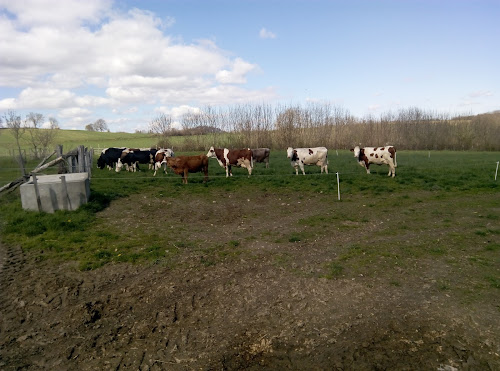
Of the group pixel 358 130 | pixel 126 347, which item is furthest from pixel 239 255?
pixel 358 130

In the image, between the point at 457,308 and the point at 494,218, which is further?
the point at 494,218

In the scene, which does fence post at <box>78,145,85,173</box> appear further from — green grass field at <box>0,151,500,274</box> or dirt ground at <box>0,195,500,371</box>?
dirt ground at <box>0,195,500,371</box>

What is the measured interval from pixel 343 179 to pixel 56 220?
11.9 metres

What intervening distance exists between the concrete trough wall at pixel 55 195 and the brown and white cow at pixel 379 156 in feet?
44.4

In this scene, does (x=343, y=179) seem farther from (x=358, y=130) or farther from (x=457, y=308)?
(x=358, y=130)

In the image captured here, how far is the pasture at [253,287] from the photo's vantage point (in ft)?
14.3

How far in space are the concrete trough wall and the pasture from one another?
356mm

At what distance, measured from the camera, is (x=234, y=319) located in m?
5.09

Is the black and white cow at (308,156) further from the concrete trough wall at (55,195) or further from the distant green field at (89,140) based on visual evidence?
the distant green field at (89,140)

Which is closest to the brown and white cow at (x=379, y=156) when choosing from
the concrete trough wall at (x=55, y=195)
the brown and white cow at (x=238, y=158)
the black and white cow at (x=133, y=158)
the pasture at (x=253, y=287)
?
the brown and white cow at (x=238, y=158)

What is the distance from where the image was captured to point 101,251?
7.55 metres

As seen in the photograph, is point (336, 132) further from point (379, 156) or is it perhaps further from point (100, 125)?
point (100, 125)

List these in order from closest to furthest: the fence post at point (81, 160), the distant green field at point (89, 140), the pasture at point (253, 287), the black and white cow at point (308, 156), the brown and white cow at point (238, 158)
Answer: the pasture at point (253, 287) → the fence post at point (81, 160) → the brown and white cow at point (238, 158) → the black and white cow at point (308, 156) → the distant green field at point (89, 140)

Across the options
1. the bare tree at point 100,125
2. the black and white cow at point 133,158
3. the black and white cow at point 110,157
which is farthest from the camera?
the bare tree at point 100,125
